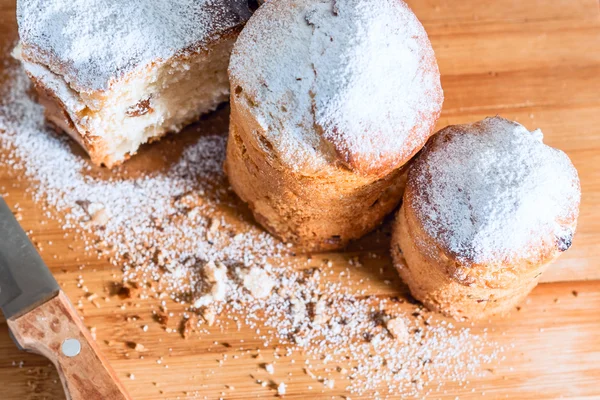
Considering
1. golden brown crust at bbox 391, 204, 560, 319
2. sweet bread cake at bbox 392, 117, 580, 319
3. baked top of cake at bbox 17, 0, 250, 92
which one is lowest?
golden brown crust at bbox 391, 204, 560, 319

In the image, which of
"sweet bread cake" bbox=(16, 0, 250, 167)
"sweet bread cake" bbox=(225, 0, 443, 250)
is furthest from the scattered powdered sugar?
"sweet bread cake" bbox=(16, 0, 250, 167)

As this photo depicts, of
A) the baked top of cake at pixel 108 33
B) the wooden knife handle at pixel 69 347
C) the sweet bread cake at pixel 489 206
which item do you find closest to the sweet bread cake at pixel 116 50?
the baked top of cake at pixel 108 33

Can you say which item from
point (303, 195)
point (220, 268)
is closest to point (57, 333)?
point (220, 268)

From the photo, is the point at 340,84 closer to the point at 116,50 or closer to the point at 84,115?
the point at 116,50

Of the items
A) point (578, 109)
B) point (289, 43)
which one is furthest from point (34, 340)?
point (578, 109)

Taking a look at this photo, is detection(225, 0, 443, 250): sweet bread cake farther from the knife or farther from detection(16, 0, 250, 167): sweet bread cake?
the knife
